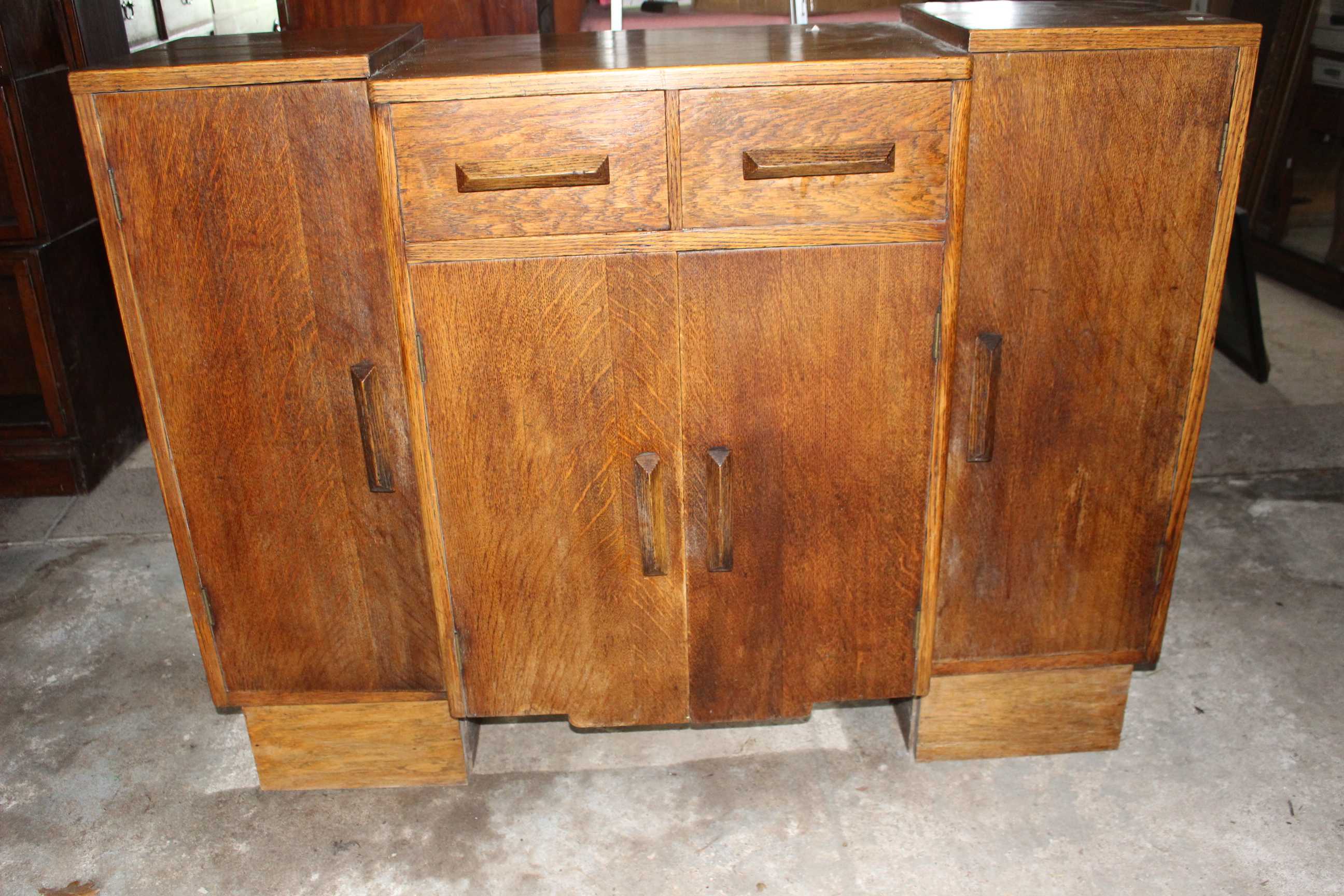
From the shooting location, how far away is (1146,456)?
5.41 ft

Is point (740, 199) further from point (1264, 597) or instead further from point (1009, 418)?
point (1264, 597)

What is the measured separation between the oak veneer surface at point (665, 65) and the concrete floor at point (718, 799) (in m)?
1.09

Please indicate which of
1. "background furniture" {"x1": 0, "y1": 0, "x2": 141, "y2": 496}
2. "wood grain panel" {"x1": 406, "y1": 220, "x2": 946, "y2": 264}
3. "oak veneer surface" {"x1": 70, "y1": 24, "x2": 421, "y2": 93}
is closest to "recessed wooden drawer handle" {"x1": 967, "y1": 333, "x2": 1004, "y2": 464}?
"wood grain panel" {"x1": 406, "y1": 220, "x2": 946, "y2": 264}

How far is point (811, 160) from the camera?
55.7 inches

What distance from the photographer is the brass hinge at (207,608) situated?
1.68m

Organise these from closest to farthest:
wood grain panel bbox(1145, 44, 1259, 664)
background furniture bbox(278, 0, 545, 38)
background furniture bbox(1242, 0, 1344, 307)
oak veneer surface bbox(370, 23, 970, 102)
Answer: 1. oak veneer surface bbox(370, 23, 970, 102)
2. wood grain panel bbox(1145, 44, 1259, 664)
3. background furniture bbox(278, 0, 545, 38)
4. background furniture bbox(1242, 0, 1344, 307)

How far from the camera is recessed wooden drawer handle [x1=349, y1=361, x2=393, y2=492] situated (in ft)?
5.01

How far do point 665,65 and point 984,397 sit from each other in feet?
2.08

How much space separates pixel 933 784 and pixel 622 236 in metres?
1.01

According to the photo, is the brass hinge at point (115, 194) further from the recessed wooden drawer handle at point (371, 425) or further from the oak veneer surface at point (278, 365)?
the recessed wooden drawer handle at point (371, 425)

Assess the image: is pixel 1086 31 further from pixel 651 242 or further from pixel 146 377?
pixel 146 377

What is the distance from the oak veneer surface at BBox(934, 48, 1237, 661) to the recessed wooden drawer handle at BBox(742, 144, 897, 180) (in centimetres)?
14

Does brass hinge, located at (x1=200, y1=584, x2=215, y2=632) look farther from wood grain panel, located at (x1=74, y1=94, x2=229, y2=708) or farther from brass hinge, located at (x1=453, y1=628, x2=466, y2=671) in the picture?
brass hinge, located at (x1=453, y1=628, x2=466, y2=671)

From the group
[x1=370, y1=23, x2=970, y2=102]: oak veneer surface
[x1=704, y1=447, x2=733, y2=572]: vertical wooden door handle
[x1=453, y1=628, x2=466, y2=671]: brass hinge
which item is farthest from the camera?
[x1=453, y1=628, x2=466, y2=671]: brass hinge
